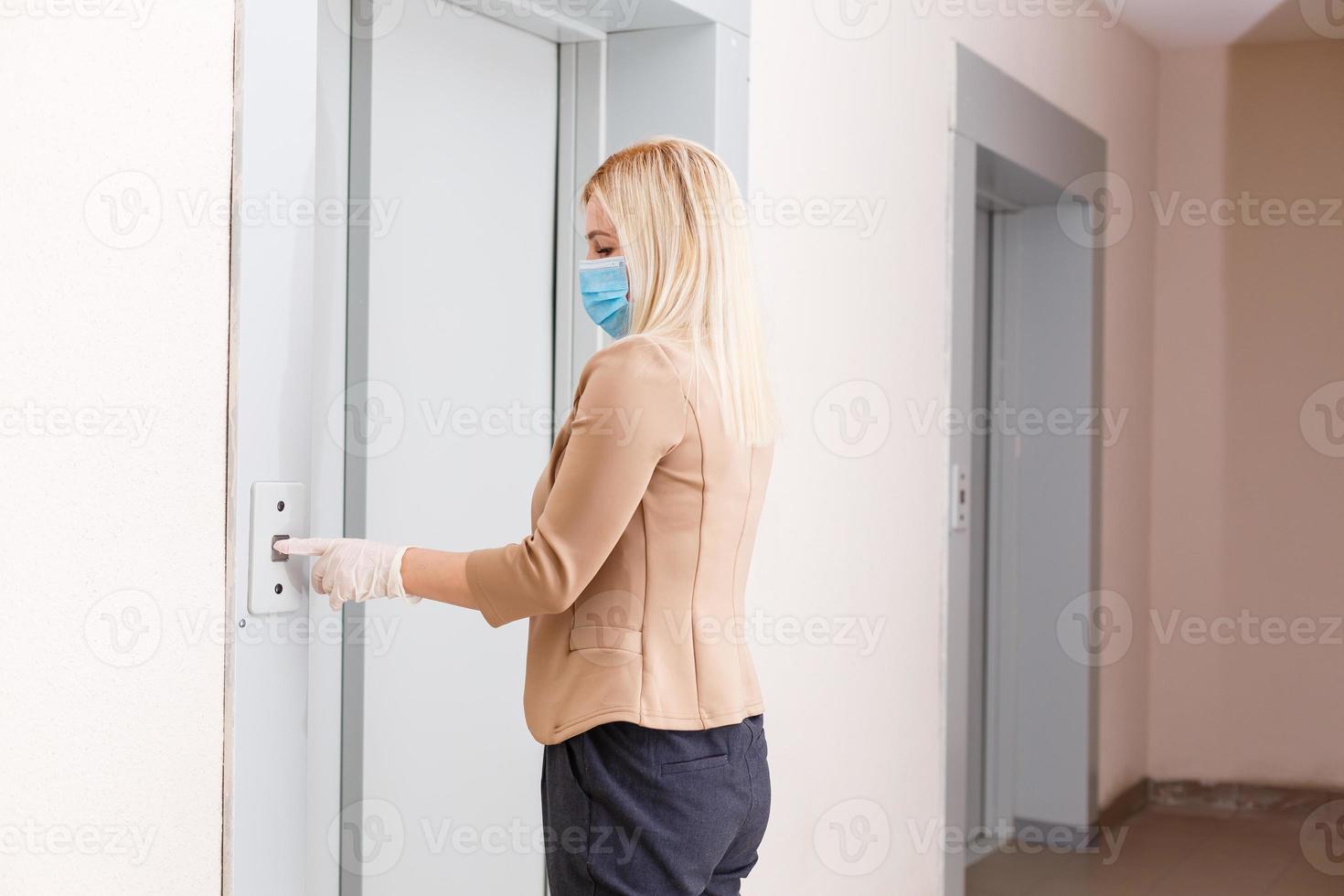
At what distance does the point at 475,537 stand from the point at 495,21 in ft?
2.84

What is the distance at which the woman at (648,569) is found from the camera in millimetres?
1418

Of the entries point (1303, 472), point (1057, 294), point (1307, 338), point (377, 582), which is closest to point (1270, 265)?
point (1307, 338)

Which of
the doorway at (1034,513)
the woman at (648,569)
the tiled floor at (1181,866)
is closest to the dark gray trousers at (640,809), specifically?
the woman at (648,569)

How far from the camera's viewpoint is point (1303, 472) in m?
4.48

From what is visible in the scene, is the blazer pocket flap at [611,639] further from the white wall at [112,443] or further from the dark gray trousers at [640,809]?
the white wall at [112,443]

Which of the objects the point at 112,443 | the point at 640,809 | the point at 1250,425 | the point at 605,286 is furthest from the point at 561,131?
the point at 1250,425

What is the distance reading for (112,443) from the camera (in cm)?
135

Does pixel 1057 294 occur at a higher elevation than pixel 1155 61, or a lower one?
lower

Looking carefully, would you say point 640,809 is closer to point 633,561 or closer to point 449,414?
point 633,561

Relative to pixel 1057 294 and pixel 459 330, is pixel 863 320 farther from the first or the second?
pixel 1057 294

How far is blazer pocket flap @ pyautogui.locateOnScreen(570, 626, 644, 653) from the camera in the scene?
146cm

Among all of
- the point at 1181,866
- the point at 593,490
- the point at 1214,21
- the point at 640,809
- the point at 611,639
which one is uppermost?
the point at 1214,21

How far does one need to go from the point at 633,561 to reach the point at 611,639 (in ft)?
0.30

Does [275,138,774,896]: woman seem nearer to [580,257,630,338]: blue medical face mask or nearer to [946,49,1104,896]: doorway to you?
[580,257,630,338]: blue medical face mask
